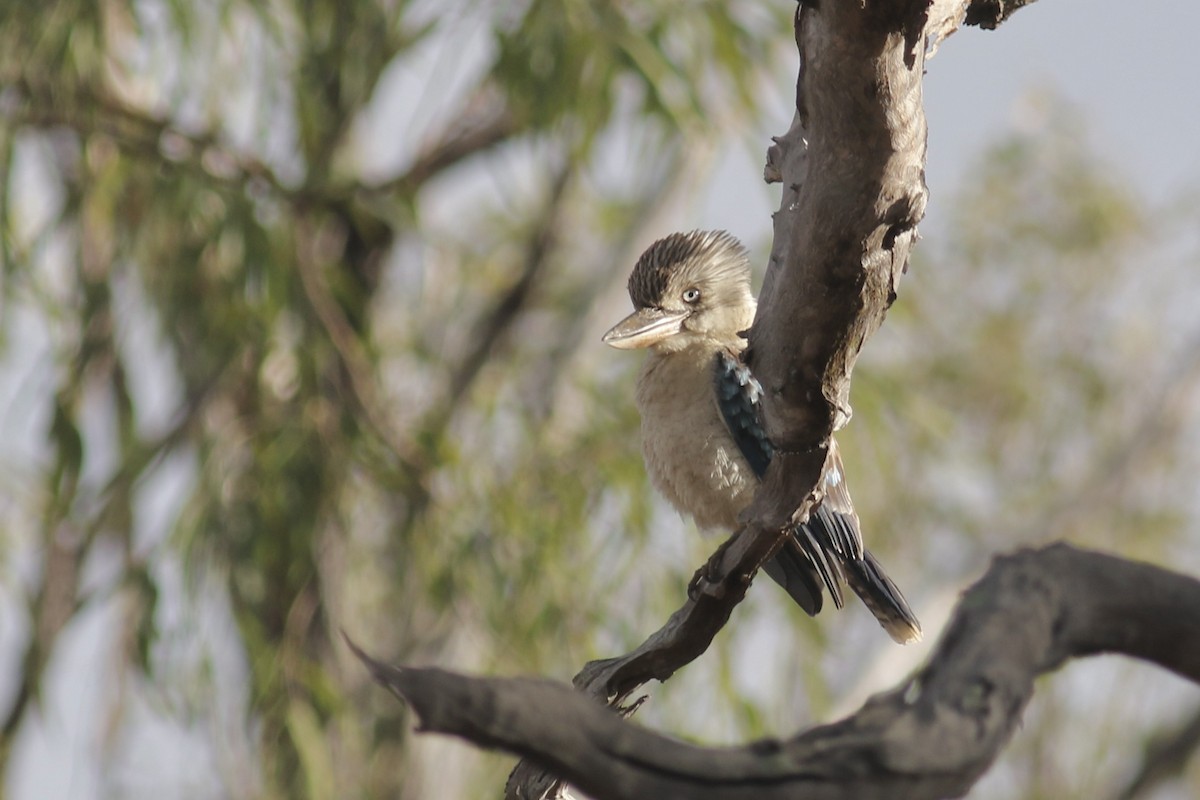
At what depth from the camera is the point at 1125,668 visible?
22.5 ft

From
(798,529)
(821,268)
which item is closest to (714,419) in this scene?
(798,529)

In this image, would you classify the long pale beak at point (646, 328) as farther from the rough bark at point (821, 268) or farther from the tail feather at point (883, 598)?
the rough bark at point (821, 268)

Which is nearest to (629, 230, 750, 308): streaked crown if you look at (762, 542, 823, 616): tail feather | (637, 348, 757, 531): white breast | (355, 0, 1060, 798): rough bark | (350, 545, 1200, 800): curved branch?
(637, 348, 757, 531): white breast

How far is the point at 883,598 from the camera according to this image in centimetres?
230

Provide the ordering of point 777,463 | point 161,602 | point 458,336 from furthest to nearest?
1. point 458,336
2. point 161,602
3. point 777,463

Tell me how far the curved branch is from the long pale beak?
1460 mm

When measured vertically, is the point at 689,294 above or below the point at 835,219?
above

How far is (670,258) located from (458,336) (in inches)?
104

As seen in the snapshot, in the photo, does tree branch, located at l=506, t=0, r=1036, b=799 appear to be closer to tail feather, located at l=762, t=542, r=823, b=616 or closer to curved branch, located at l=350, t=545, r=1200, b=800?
curved branch, located at l=350, t=545, r=1200, b=800

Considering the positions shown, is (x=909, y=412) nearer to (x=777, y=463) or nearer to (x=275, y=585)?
(x=275, y=585)

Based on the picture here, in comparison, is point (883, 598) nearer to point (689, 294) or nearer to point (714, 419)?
point (714, 419)

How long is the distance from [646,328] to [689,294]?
4.1 inches

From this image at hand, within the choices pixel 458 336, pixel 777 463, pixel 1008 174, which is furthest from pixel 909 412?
pixel 1008 174

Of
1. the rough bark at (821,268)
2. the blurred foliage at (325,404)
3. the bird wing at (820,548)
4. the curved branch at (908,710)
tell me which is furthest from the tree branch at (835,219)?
the blurred foliage at (325,404)
